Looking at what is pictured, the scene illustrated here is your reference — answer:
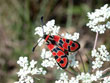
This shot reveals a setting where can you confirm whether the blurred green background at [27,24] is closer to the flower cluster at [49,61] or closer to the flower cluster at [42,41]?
the flower cluster at [42,41]

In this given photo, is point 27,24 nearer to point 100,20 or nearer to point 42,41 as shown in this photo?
point 42,41

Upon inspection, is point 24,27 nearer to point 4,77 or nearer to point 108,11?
point 4,77

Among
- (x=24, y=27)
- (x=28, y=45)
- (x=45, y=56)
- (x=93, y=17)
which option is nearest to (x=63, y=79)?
(x=45, y=56)

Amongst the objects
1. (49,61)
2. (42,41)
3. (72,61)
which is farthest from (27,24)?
(72,61)

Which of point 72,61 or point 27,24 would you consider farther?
point 27,24

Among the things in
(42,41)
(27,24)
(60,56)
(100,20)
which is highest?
(27,24)
